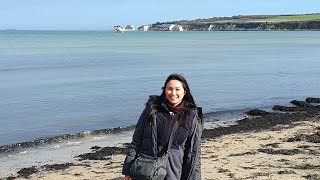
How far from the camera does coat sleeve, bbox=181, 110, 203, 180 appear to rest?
4.73 meters

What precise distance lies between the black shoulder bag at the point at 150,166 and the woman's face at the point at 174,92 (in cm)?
24

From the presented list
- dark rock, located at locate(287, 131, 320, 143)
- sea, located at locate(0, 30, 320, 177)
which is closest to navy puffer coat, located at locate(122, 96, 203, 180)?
sea, located at locate(0, 30, 320, 177)

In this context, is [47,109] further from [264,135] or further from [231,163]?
[231,163]

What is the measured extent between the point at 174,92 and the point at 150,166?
2.38 ft

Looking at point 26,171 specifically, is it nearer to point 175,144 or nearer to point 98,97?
point 175,144

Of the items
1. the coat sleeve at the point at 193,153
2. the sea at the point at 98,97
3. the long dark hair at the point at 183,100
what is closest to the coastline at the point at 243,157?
the sea at the point at 98,97

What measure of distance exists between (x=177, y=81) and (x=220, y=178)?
5.15 metres

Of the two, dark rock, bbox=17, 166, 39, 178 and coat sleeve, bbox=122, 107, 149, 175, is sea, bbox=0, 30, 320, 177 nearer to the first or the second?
dark rock, bbox=17, 166, 39, 178

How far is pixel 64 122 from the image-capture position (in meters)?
18.7

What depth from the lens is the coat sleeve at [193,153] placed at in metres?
4.73

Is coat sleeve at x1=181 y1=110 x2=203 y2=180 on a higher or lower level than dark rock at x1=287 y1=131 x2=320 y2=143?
higher

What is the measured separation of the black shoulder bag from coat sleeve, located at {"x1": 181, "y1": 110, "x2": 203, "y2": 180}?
0.64ft

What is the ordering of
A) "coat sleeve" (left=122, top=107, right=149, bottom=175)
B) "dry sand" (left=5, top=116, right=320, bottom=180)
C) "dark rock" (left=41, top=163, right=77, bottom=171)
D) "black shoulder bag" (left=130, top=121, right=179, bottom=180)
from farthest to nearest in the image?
"dark rock" (left=41, top=163, right=77, bottom=171)
"dry sand" (left=5, top=116, right=320, bottom=180)
"coat sleeve" (left=122, top=107, right=149, bottom=175)
"black shoulder bag" (left=130, top=121, right=179, bottom=180)

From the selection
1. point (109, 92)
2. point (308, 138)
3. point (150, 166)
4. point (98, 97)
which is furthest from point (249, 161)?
point (109, 92)
